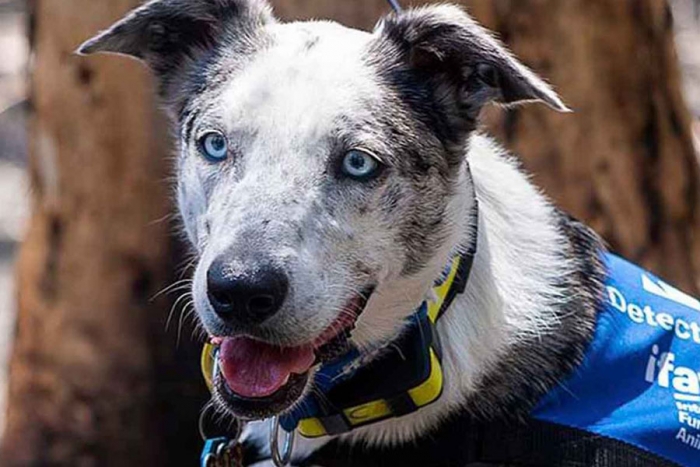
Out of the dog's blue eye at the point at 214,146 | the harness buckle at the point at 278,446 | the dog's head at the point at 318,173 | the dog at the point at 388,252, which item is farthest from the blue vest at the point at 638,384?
the dog's blue eye at the point at 214,146

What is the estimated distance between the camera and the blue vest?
11.5 feet

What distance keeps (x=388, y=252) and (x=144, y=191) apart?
243 cm

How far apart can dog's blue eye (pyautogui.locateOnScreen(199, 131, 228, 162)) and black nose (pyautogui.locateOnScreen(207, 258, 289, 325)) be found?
34 centimetres

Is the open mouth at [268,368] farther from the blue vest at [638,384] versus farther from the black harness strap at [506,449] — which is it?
the blue vest at [638,384]

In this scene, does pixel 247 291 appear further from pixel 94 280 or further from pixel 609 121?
pixel 94 280

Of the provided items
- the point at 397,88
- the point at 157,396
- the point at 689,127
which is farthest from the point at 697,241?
the point at 397,88

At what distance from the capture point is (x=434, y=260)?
3.40 m

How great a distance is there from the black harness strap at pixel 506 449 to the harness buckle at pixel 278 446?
15cm

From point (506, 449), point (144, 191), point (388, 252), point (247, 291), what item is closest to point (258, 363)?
point (247, 291)

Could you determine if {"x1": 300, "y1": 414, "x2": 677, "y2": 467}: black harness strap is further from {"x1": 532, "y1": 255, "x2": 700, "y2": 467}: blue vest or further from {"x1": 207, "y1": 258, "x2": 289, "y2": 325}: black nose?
{"x1": 207, "y1": 258, "x2": 289, "y2": 325}: black nose

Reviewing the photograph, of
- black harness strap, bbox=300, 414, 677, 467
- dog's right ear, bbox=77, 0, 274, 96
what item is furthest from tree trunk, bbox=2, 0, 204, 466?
black harness strap, bbox=300, 414, 677, 467

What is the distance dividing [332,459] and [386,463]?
0.13m

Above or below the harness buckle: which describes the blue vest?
above

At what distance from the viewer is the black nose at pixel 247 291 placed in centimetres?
303
